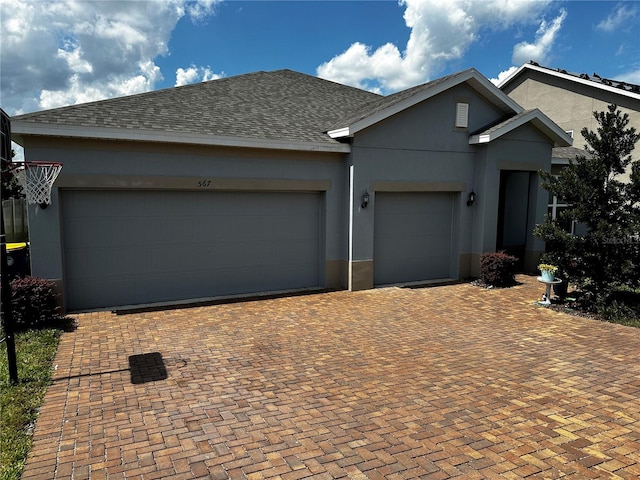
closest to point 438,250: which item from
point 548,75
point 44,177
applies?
point 44,177

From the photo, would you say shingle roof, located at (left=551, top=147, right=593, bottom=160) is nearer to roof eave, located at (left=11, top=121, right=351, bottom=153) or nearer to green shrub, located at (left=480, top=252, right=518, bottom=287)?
green shrub, located at (left=480, top=252, right=518, bottom=287)

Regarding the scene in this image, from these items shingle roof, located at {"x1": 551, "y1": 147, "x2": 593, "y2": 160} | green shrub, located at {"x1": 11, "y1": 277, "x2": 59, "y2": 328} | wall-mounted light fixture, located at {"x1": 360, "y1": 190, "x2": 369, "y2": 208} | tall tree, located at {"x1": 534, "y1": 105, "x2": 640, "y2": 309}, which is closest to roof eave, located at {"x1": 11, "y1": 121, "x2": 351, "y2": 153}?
wall-mounted light fixture, located at {"x1": 360, "y1": 190, "x2": 369, "y2": 208}

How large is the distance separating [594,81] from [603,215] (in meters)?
13.0

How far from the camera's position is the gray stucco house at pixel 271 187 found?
8.98 meters

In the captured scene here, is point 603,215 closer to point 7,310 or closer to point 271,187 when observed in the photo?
point 271,187

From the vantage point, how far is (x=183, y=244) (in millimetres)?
9977

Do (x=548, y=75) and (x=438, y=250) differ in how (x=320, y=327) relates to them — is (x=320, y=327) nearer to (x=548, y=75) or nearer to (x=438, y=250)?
(x=438, y=250)

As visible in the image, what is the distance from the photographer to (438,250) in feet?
42.0

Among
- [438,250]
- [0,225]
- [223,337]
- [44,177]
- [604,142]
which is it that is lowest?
[223,337]

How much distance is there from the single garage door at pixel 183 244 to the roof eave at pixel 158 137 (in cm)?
120

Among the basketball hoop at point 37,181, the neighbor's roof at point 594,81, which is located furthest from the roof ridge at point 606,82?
the basketball hoop at point 37,181

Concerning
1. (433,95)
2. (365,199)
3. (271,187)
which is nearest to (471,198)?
(433,95)

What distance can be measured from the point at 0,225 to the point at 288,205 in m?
6.57

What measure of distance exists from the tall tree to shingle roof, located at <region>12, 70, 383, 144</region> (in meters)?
5.81
